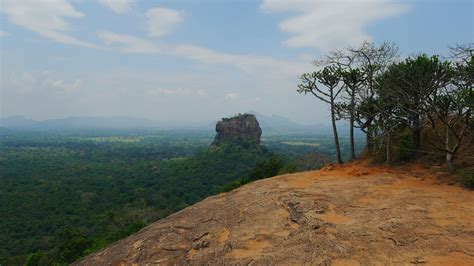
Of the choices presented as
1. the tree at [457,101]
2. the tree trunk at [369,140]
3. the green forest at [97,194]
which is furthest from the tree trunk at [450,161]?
the green forest at [97,194]

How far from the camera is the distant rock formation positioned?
86.4 meters

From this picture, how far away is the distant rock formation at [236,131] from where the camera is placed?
86.4 m

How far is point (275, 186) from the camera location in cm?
1251

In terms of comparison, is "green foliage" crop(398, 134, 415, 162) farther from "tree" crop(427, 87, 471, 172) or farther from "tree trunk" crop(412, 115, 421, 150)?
"tree" crop(427, 87, 471, 172)

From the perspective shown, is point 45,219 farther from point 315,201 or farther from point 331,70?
point 315,201

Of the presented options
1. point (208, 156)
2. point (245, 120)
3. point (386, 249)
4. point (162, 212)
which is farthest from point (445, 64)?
point (245, 120)

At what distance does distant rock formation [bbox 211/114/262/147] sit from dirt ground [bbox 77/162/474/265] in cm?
7384

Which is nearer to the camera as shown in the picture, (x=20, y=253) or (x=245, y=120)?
(x=20, y=253)

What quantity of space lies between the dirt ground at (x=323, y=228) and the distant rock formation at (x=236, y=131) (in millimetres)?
73843

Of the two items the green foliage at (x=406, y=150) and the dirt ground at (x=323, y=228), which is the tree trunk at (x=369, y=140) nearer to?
the green foliage at (x=406, y=150)

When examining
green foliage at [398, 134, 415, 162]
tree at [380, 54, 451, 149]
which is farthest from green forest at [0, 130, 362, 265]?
tree at [380, 54, 451, 149]

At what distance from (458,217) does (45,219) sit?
52281 millimetres

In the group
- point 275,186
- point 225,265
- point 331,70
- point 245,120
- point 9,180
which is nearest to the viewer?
point 225,265

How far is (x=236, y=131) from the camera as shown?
8712 centimetres
